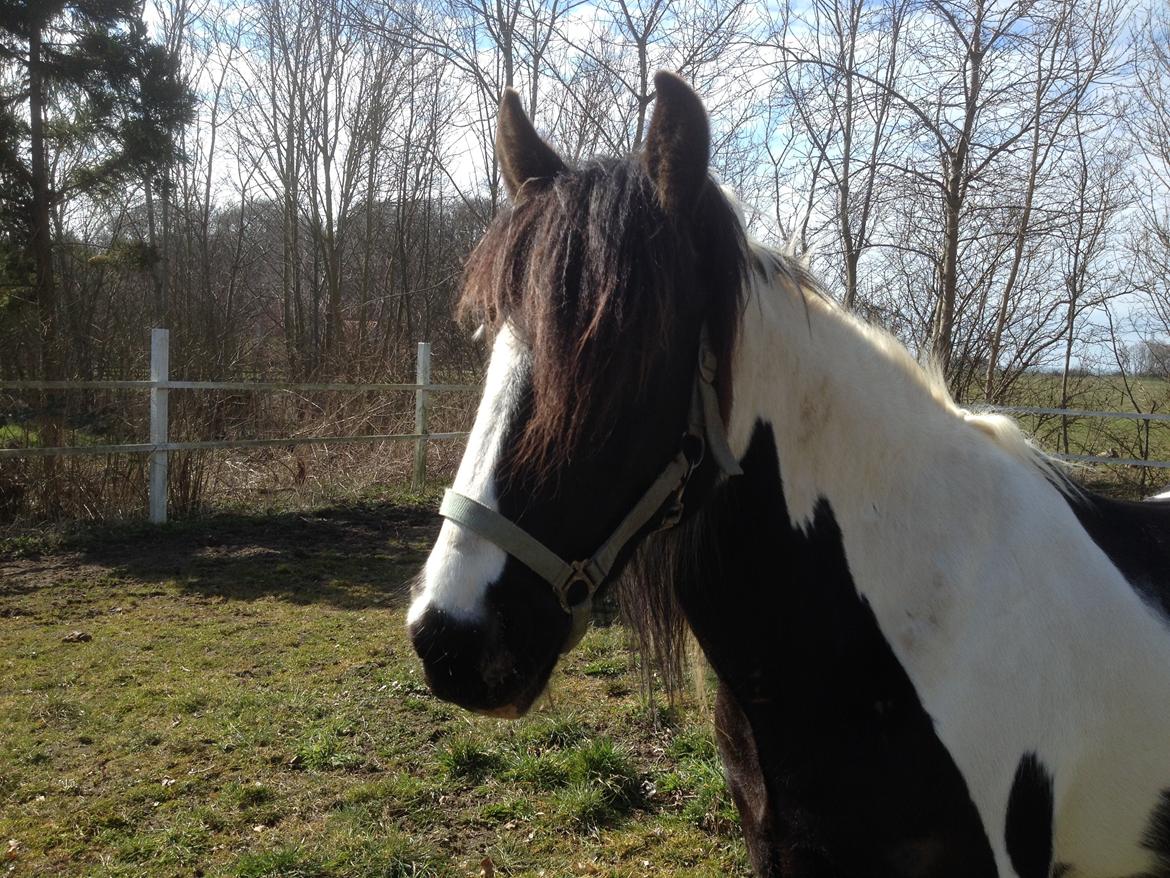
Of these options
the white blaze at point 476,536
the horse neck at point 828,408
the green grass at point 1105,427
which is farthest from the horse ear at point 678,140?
the green grass at point 1105,427

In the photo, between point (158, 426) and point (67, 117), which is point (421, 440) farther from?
point (67, 117)

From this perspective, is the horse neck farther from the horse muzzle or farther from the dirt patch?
the dirt patch

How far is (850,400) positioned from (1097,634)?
0.65 meters

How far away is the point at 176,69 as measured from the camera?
1066cm

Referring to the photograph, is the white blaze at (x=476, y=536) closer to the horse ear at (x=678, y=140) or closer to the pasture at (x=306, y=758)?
the horse ear at (x=678, y=140)

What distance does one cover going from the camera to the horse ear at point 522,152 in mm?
1512

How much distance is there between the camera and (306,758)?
11.7ft

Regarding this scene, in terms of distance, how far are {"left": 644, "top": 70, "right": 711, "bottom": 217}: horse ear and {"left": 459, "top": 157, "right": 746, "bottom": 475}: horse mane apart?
35mm

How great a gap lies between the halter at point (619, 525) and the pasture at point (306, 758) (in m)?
0.47

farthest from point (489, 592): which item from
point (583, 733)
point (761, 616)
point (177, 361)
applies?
point (177, 361)

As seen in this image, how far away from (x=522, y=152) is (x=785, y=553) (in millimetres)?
923

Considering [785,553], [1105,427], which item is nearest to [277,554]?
[785,553]

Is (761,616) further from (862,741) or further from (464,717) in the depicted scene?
(464,717)

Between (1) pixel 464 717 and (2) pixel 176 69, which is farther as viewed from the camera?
(2) pixel 176 69
